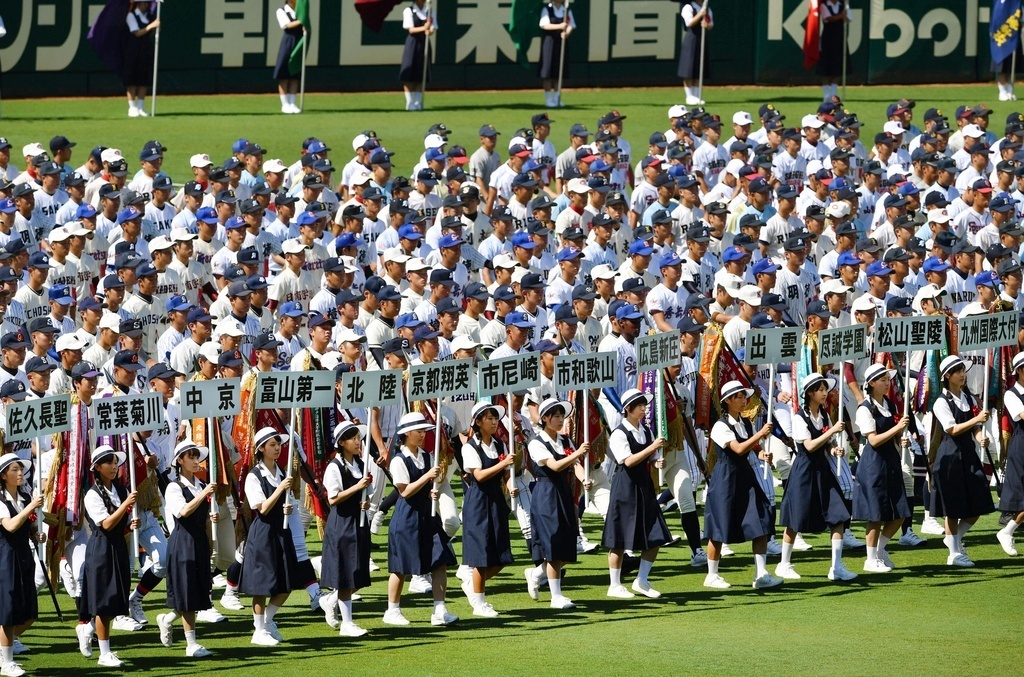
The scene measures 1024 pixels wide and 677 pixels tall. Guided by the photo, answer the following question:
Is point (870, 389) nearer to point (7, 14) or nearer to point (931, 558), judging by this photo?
point (931, 558)

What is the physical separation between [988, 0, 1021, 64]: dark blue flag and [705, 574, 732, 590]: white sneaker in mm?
21511

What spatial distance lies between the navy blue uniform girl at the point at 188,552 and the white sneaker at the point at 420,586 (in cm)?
212

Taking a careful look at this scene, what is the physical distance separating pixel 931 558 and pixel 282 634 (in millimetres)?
5537

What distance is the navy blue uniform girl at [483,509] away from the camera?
1390 centimetres

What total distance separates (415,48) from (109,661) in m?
20.9

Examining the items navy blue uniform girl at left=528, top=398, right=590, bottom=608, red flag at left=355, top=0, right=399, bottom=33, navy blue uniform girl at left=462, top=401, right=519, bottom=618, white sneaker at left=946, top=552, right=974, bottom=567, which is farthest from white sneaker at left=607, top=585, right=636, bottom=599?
red flag at left=355, top=0, right=399, bottom=33

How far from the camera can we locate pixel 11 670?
12352 mm

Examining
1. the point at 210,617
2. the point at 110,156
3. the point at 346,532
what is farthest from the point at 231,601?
the point at 110,156

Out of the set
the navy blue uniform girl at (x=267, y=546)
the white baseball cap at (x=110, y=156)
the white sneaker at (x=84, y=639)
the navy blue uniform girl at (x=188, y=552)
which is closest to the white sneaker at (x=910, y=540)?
the navy blue uniform girl at (x=267, y=546)

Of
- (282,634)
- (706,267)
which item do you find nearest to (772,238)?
(706,267)

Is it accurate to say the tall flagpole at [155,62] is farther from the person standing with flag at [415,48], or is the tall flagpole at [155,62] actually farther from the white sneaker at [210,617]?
the white sneaker at [210,617]

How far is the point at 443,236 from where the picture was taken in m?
18.7

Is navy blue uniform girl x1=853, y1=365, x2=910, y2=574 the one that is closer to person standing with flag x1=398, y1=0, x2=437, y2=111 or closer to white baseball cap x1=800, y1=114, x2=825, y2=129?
white baseball cap x1=800, y1=114, x2=825, y2=129

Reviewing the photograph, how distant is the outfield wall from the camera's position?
32750mm
